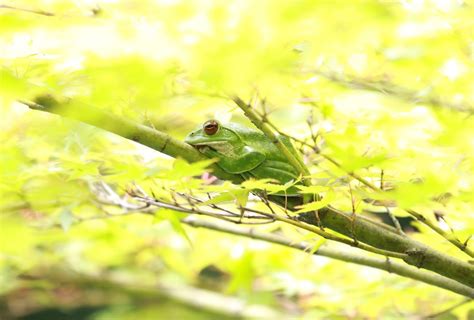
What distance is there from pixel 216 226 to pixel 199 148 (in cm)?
54

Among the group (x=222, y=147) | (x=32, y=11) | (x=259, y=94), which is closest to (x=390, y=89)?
(x=222, y=147)

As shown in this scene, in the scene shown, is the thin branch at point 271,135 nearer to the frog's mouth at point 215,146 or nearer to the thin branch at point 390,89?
the frog's mouth at point 215,146

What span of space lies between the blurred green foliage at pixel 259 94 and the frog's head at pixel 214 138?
6cm

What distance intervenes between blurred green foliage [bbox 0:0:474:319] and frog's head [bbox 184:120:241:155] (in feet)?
0.20

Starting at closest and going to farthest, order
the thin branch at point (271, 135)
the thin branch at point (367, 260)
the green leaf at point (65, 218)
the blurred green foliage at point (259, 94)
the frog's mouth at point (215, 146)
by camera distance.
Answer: the blurred green foliage at point (259, 94) < the thin branch at point (271, 135) < the frog's mouth at point (215, 146) < the thin branch at point (367, 260) < the green leaf at point (65, 218)

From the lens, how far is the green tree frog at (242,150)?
1.27 meters

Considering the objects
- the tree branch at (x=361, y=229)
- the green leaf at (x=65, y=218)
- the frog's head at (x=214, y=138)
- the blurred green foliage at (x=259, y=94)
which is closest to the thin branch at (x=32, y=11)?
the blurred green foliage at (x=259, y=94)

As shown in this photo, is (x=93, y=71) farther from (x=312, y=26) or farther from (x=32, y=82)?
(x=312, y=26)

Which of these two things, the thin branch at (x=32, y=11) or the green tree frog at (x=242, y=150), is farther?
the green tree frog at (x=242, y=150)

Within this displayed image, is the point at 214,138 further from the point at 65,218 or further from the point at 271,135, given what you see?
the point at 65,218

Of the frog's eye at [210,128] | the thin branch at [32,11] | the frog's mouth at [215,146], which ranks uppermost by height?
the thin branch at [32,11]

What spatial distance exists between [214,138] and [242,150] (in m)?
0.06

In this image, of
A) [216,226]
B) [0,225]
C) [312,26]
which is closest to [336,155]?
[312,26]

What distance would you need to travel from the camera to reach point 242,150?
1280 millimetres
